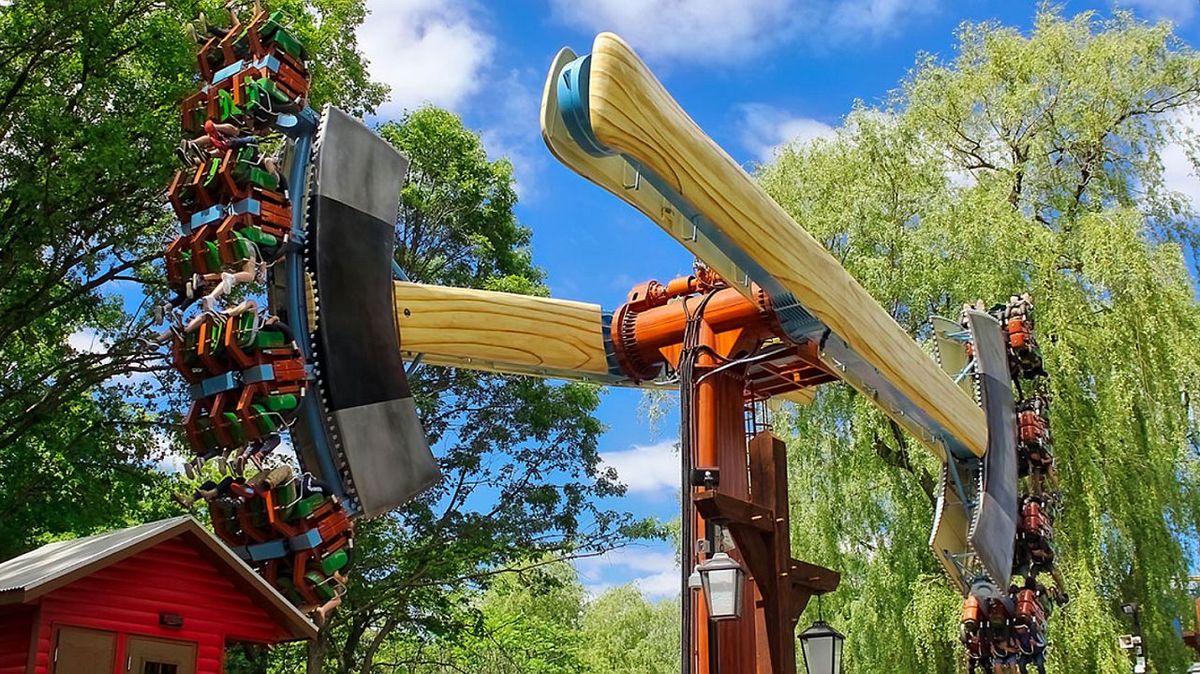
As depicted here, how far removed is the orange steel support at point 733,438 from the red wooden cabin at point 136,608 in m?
2.28

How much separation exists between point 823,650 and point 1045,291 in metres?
7.92

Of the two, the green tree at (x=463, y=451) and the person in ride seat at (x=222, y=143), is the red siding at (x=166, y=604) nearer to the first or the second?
the person in ride seat at (x=222, y=143)

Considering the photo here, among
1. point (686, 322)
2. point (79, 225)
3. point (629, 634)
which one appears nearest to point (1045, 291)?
point (686, 322)

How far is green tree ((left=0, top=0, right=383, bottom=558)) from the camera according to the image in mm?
10789

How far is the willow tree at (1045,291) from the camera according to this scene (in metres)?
12.0

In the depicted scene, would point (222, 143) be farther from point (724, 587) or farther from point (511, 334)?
point (724, 587)

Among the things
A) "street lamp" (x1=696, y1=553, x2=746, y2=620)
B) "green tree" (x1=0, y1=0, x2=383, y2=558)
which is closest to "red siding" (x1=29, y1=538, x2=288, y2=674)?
"street lamp" (x1=696, y1=553, x2=746, y2=620)

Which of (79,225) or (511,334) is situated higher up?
(79,225)

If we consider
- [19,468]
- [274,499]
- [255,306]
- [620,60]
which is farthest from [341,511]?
[19,468]

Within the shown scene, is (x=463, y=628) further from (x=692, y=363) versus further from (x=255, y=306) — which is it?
(x=255, y=306)

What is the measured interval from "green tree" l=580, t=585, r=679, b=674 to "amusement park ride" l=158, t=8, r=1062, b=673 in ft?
64.7

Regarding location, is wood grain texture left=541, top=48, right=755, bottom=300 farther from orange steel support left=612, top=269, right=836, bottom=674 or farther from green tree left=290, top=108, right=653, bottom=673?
green tree left=290, top=108, right=653, bottom=673

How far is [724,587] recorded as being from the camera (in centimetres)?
548

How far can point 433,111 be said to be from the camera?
1706cm
